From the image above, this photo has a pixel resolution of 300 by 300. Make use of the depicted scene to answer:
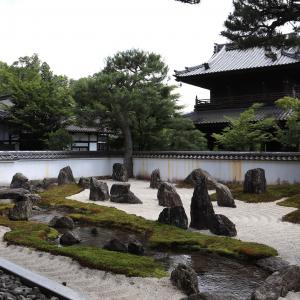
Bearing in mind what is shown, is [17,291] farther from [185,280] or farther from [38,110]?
[38,110]

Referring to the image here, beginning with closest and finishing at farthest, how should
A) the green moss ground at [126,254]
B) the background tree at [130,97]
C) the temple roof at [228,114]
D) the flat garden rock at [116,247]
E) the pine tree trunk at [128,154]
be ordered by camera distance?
the green moss ground at [126,254]
the flat garden rock at [116,247]
the background tree at [130,97]
the temple roof at [228,114]
the pine tree trunk at [128,154]

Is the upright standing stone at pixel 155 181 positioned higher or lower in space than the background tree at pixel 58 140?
lower

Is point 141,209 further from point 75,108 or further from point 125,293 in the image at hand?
point 75,108

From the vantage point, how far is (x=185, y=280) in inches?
285

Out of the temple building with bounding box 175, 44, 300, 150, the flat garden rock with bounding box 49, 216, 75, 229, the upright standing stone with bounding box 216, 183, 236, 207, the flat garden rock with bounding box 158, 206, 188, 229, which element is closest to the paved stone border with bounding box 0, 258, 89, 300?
the flat garden rock with bounding box 49, 216, 75, 229

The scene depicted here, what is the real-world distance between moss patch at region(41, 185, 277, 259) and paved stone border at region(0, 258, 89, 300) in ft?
14.3

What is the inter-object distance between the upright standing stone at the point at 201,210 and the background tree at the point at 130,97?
13.4 meters

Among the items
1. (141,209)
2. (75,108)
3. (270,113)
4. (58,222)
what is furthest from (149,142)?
(58,222)

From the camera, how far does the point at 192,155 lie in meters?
25.3

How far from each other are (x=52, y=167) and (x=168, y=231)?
1563 centimetres

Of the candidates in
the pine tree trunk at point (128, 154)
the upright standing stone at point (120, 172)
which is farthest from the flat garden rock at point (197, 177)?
the pine tree trunk at point (128, 154)

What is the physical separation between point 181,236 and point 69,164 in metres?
16.7

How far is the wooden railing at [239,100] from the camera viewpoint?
29.2 metres

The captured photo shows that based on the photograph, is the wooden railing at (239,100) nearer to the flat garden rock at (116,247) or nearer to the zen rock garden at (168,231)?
the zen rock garden at (168,231)
